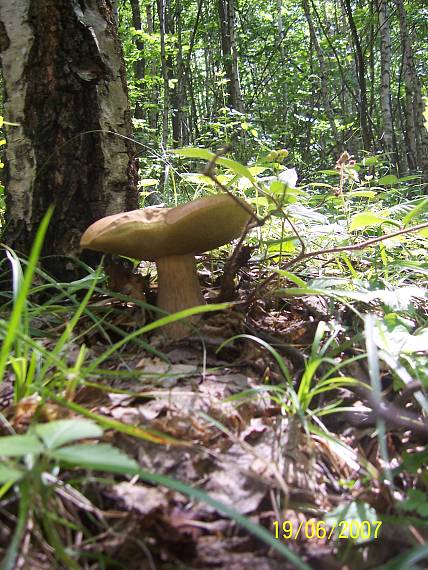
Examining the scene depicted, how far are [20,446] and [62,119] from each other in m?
1.56

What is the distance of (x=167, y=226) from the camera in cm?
137

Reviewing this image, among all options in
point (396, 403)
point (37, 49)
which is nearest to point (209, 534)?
point (396, 403)

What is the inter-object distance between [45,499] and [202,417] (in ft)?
1.43

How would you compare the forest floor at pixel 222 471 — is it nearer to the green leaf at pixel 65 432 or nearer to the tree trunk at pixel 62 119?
the green leaf at pixel 65 432

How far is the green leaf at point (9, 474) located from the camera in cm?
70

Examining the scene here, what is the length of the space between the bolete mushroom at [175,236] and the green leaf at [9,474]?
804 mm

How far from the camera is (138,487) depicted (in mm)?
905

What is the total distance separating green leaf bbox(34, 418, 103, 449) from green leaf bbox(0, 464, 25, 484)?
0.06 m

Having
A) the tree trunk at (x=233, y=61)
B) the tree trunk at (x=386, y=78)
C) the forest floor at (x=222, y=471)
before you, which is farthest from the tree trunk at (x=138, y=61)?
the forest floor at (x=222, y=471)

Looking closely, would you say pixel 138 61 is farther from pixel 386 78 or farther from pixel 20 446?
pixel 20 446

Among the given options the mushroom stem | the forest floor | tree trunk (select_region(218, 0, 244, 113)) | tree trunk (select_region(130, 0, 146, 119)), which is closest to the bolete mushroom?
the mushroom stem

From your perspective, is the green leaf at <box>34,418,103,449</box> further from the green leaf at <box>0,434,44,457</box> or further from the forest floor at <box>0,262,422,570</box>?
the forest floor at <box>0,262,422,570</box>

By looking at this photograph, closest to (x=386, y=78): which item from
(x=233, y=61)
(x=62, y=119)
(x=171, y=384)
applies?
(x=233, y=61)

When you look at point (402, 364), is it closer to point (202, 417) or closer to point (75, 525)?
point (202, 417)
